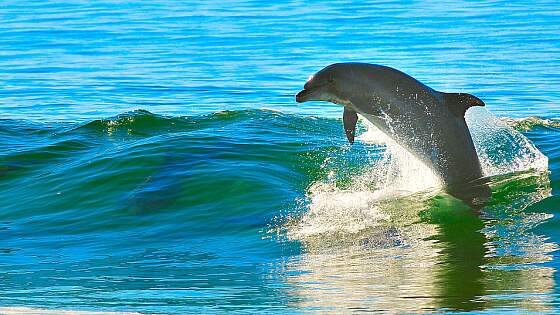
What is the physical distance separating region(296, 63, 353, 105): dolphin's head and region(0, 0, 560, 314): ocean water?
1.23 m

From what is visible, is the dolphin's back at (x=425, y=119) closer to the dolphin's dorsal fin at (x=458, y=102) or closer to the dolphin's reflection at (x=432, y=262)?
the dolphin's dorsal fin at (x=458, y=102)

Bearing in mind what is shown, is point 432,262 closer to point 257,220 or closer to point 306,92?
point 306,92

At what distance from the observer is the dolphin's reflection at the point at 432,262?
8.54 m

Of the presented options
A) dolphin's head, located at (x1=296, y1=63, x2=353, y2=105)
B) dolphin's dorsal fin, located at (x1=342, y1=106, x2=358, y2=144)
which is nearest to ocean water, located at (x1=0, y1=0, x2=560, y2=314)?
dolphin's dorsal fin, located at (x1=342, y1=106, x2=358, y2=144)

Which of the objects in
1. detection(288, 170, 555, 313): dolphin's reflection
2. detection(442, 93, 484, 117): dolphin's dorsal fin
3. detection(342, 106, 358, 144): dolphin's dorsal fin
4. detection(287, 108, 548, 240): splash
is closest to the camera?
detection(288, 170, 555, 313): dolphin's reflection

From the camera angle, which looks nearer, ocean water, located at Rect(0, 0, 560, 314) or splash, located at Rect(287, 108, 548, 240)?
ocean water, located at Rect(0, 0, 560, 314)

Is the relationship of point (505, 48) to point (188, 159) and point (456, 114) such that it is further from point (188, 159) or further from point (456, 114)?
point (456, 114)

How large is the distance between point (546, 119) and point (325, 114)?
13.9ft

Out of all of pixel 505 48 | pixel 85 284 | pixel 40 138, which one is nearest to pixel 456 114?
pixel 85 284

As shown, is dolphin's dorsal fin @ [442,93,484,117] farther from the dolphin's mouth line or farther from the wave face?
the dolphin's mouth line

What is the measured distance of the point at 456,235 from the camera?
11.6 meters

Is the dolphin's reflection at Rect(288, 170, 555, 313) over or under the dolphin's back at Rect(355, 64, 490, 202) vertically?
under

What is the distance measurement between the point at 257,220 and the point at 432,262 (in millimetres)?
3061

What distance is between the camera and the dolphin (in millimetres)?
12281
